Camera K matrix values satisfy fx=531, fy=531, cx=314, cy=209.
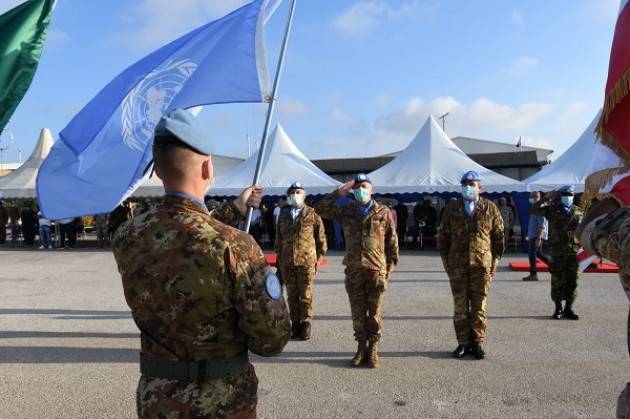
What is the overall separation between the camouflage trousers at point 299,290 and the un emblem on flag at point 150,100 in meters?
3.58

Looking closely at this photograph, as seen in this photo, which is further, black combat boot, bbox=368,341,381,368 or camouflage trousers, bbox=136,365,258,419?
black combat boot, bbox=368,341,381,368

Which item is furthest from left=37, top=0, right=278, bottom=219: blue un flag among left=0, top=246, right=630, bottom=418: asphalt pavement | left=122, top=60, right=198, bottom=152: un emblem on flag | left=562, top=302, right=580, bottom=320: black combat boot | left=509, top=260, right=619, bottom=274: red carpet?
left=509, top=260, right=619, bottom=274: red carpet

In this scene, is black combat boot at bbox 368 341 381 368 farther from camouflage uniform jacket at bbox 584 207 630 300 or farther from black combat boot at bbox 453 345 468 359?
camouflage uniform jacket at bbox 584 207 630 300

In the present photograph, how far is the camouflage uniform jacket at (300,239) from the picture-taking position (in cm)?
702

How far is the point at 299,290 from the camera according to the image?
6969 millimetres

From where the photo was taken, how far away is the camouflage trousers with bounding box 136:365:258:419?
2111 mm

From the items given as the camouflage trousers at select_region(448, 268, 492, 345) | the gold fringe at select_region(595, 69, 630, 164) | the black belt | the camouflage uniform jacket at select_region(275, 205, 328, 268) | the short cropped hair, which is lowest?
the camouflage trousers at select_region(448, 268, 492, 345)

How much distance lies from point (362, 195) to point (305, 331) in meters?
2.01

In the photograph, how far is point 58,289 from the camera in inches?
422

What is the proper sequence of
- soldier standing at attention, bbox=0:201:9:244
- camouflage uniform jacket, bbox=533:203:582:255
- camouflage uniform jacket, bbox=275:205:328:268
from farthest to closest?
soldier standing at attention, bbox=0:201:9:244 → camouflage uniform jacket, bbox=533:203:582:255 → camouflage uniform jacket, bbox=275:205:328:268

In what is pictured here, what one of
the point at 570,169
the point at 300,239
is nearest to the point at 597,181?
the point at 300,239

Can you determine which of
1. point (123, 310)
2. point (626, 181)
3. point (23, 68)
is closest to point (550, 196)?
point (626, 181)

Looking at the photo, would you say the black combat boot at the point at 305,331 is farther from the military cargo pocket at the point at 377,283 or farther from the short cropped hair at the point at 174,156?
the short cropped hair at the point at 174,156

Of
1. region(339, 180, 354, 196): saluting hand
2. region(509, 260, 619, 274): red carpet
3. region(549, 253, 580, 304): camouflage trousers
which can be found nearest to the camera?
region(339, 180, 354, 196): saluting hand
